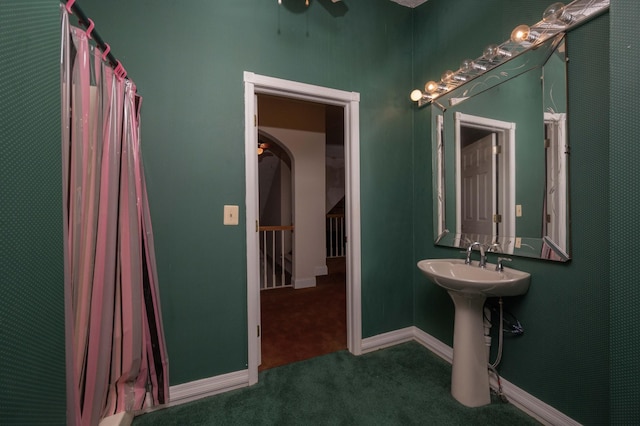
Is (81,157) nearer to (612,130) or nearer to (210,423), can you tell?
(210,423)

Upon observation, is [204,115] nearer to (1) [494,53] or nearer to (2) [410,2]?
(1) [494,53]

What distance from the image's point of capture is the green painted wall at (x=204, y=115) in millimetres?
1444

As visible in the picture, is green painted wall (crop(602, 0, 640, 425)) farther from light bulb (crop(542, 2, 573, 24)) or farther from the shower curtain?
the shower curtain

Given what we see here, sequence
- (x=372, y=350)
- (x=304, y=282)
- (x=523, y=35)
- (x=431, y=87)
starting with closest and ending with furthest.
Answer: (x=523, y=35) → (x=431, y=87) → (x=372, y=350) → (x=304, y=282)

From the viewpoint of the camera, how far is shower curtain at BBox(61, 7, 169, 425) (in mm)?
790

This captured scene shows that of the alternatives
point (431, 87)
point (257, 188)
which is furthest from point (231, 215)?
point (431, 87)

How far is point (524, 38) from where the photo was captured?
129 cm

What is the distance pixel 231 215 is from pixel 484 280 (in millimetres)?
1540

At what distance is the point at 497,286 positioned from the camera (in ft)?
4.19

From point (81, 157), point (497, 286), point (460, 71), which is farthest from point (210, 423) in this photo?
point (460, 71)

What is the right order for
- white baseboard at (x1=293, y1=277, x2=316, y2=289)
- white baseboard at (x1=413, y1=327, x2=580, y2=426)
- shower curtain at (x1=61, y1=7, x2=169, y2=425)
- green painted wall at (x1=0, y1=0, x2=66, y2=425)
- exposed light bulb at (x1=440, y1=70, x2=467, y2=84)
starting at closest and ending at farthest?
green painted wall at (x1=0, y1=0, x2=66, y2=425) < shower curtain at (x1=61, y1=7, x2=169, y2=425) < white baseboard at (x1=413, y1=327, x2=580, y2=426) < exposed light bulb at (x1=440, y1=70, x2=467, y2=84) < white baseboard at (x1=293, y1=277, x2=316, y2=289)

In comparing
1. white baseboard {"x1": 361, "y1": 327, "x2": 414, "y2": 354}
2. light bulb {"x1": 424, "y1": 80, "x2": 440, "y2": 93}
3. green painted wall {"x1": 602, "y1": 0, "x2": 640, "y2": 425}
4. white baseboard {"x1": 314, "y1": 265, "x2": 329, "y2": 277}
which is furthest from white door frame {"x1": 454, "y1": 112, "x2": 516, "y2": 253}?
white baseboard {"x1": 314, "y1": 265, "x2": 329, "y2": 277}

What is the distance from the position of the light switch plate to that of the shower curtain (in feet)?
1.38

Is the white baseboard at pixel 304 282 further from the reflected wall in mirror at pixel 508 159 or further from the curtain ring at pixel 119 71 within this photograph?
the curtain ring at pixel 119 71
